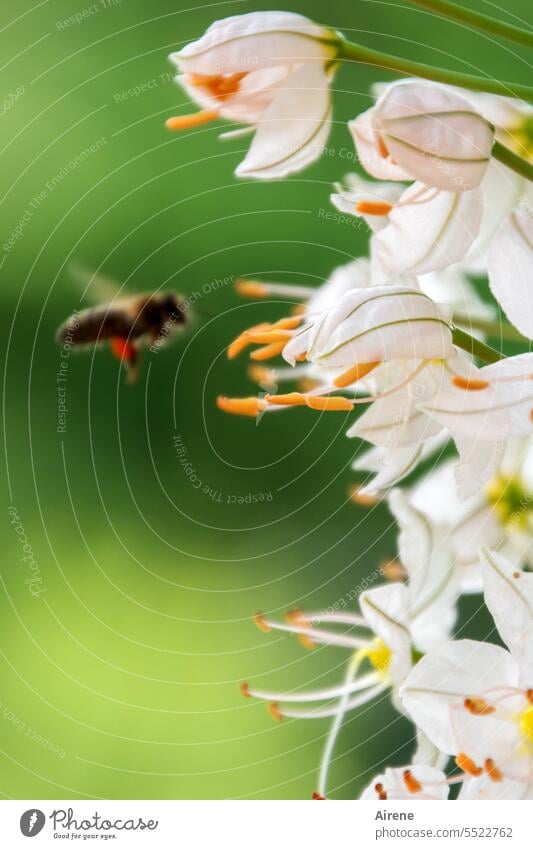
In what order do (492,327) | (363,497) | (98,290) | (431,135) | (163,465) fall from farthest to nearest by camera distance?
(163,465) < (363,497) < (98,290) < (492,327) < (431,135)

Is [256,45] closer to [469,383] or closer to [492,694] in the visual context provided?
[469,383]

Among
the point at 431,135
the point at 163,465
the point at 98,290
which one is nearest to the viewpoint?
the point at 431,135

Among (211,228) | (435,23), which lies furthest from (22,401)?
(435,23)

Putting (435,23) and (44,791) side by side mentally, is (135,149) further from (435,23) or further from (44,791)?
(44,791)

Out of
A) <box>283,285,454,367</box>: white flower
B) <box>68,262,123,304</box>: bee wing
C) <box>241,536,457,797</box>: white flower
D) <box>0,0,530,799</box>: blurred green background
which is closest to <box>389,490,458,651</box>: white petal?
<box>241,536,457,797</box>: white flower

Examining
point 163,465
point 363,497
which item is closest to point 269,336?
point 363,497
